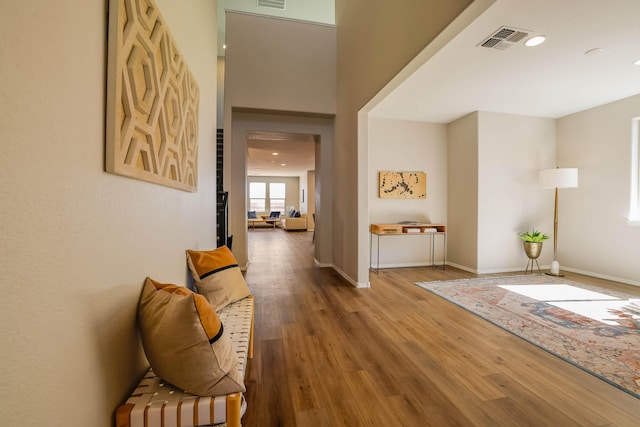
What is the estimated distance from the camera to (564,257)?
4.76 metres

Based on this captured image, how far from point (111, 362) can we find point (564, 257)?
20.7ft

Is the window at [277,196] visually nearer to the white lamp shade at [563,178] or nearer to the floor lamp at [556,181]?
the floor lamp at [556,181]

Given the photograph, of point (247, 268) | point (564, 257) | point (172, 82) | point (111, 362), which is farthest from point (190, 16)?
point (564, 257)

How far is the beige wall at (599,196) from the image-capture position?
3.89 m

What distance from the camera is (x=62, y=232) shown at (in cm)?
75

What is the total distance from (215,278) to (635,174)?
568cm

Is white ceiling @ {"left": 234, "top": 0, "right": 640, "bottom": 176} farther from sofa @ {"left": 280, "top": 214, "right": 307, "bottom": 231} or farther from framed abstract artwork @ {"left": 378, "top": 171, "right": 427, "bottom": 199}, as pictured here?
sofa @ {"left": 280, "top": 214, "right": 307, "bottom": 231}

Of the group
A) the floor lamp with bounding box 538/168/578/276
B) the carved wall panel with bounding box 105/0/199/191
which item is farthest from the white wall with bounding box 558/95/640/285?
the carved wall panel with bounding box 105/0/199/191

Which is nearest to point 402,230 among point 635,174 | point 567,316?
point 567,316

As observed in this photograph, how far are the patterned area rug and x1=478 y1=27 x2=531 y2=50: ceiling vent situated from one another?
268 centimetres

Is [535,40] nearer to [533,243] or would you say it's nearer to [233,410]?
[533,243]

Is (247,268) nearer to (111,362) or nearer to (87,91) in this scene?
(111,362)

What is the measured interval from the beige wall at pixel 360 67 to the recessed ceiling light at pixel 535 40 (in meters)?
1.23

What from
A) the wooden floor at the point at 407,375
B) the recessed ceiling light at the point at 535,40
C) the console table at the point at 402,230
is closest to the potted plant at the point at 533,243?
the console table at the point at 402,230
